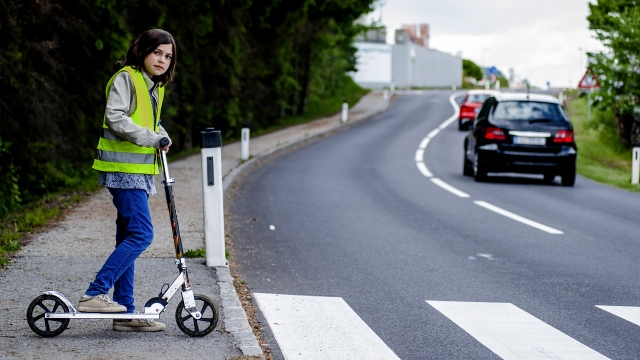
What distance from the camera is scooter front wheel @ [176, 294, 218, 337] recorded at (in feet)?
17.7

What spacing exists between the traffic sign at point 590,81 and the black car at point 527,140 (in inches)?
500

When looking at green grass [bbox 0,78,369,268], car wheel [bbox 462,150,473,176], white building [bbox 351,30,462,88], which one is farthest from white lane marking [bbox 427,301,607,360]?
white building [bbox 351,30,462,88]

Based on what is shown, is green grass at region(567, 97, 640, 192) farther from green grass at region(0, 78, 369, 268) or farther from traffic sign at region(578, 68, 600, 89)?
green grass at region(0, 78, 369, 268)

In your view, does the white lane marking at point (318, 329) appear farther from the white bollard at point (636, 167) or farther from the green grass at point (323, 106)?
the green grass at point (323, 106)

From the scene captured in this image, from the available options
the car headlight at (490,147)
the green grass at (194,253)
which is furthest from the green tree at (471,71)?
the green grass at (194,253)

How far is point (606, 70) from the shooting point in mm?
29297

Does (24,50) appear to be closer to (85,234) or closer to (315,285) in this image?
(85,234)

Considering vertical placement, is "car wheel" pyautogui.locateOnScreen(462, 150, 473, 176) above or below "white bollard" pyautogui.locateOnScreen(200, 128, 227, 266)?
below

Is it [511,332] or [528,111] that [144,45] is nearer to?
[511,332]

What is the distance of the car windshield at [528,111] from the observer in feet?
57.9

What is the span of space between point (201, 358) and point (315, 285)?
106 inches

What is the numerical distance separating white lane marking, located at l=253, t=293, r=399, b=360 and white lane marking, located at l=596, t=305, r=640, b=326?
1.85m

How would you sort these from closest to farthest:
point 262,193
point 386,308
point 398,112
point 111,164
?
point 111,164, point 386,308, point 262,193, point 398,112

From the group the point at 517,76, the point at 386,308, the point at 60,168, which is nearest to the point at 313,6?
the point at 60,168
